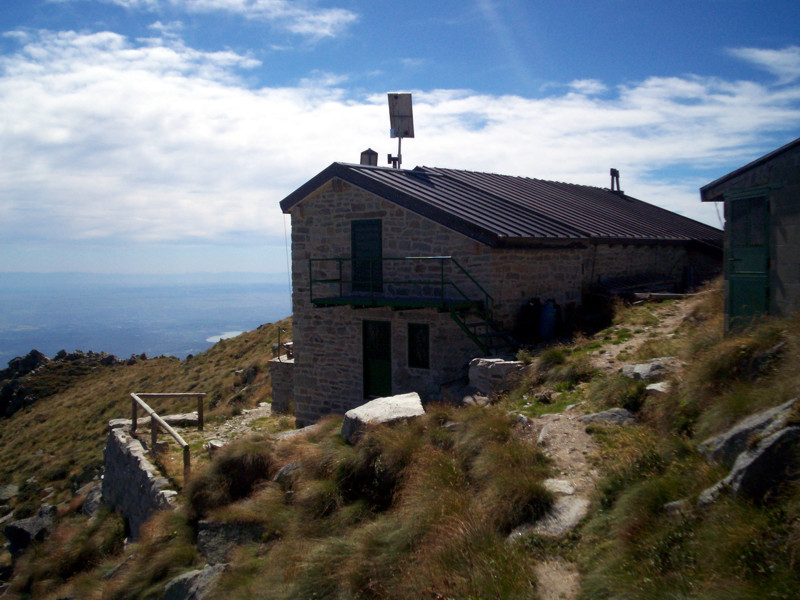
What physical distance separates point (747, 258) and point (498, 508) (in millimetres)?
5660

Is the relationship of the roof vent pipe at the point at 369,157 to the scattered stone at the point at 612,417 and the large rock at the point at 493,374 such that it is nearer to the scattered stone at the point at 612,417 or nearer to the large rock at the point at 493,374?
the large rock at the point at 493,374

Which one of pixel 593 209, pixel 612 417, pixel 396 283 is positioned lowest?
pixel 612 417

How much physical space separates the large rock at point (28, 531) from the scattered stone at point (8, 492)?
415 cm

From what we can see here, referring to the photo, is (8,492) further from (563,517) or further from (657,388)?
(657,388)

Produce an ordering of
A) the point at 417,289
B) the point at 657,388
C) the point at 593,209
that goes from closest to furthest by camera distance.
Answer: the point at 657,388 < the point at 417,289 < the point at 593,209

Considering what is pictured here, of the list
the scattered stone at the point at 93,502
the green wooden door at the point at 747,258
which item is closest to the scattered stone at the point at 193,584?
the green wooden door at the point at 747,258

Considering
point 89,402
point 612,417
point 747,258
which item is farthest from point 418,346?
point 89,402

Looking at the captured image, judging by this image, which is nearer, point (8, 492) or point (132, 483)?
point (132, 483)

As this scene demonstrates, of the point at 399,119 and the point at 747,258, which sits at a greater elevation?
the point at 399,119

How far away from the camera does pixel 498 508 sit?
6238 mm

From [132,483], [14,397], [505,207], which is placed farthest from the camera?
[14,397]

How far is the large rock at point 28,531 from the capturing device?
1555cm

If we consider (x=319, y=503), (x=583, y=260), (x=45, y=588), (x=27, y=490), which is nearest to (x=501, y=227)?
(x=583, y=260)

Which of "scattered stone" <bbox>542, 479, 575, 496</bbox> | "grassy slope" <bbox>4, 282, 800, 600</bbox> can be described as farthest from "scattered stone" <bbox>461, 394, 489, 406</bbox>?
"scattered stone" <bbox>542, 479, 575, 496</bbox>
